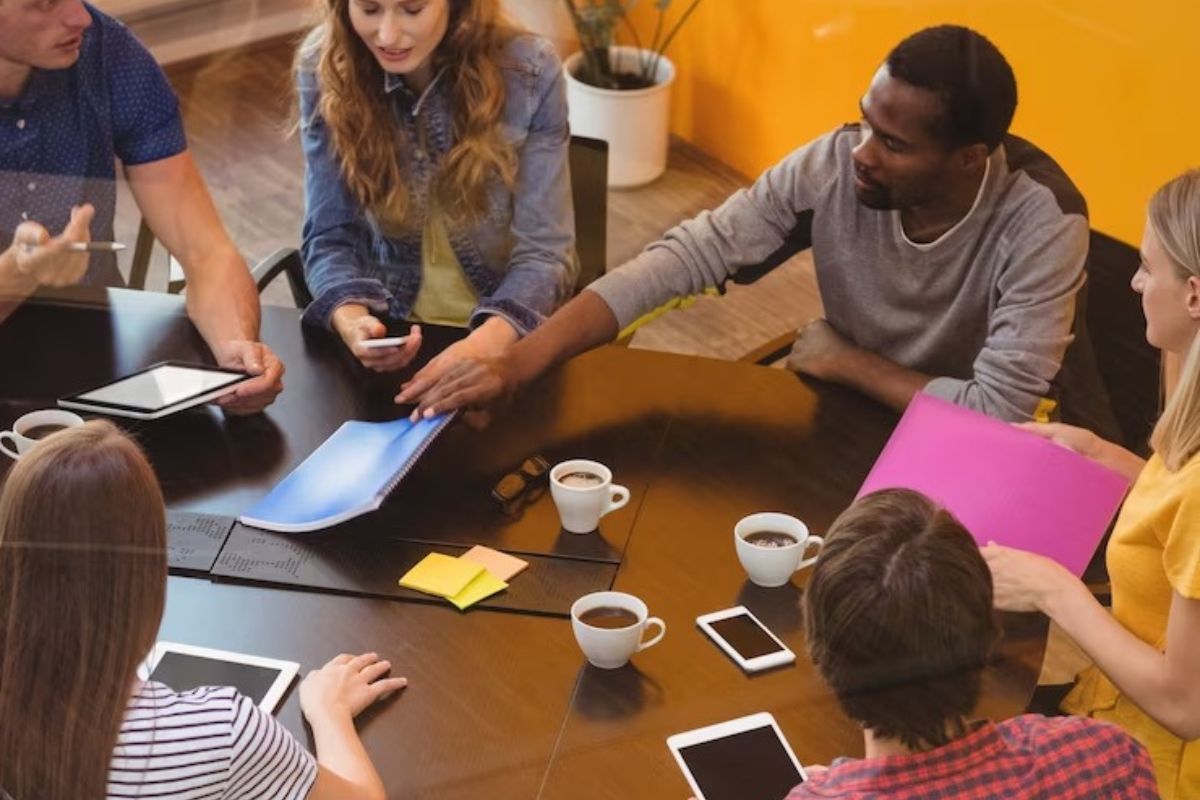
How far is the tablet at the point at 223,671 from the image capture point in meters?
1.42

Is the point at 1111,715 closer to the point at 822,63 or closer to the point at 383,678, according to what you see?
the point at 383,678

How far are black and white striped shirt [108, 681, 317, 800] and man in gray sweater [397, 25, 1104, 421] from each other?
2.13ft

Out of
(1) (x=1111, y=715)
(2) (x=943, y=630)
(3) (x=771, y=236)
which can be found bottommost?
(1) (x=1111, y=715)

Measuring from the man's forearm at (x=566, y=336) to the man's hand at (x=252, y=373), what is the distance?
11.9 inches

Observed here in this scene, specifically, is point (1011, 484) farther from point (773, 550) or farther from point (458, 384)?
point (458, 384)

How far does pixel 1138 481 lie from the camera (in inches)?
62.1

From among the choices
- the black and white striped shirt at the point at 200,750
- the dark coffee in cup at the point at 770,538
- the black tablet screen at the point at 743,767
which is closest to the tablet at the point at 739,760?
the black tablet screen at the point at 743,767

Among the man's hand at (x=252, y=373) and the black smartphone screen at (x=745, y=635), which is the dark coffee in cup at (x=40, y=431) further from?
the black smartphone screen at (x=745, y=635)

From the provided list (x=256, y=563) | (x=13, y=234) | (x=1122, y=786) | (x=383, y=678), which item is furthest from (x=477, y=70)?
(x=1122, y=786)

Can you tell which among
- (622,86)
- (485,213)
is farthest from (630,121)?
(485,213)

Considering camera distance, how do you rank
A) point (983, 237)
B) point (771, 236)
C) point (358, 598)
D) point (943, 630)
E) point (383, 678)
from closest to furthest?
point (943, 630), point (383, 678), point (358, 598), point (983, 237), point (771, 236)

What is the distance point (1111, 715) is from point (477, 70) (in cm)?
123

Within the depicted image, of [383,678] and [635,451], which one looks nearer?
[383,678]

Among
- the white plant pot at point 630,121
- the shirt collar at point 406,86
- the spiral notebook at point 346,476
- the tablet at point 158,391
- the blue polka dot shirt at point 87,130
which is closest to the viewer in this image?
the spiral notebook at point 346,476
